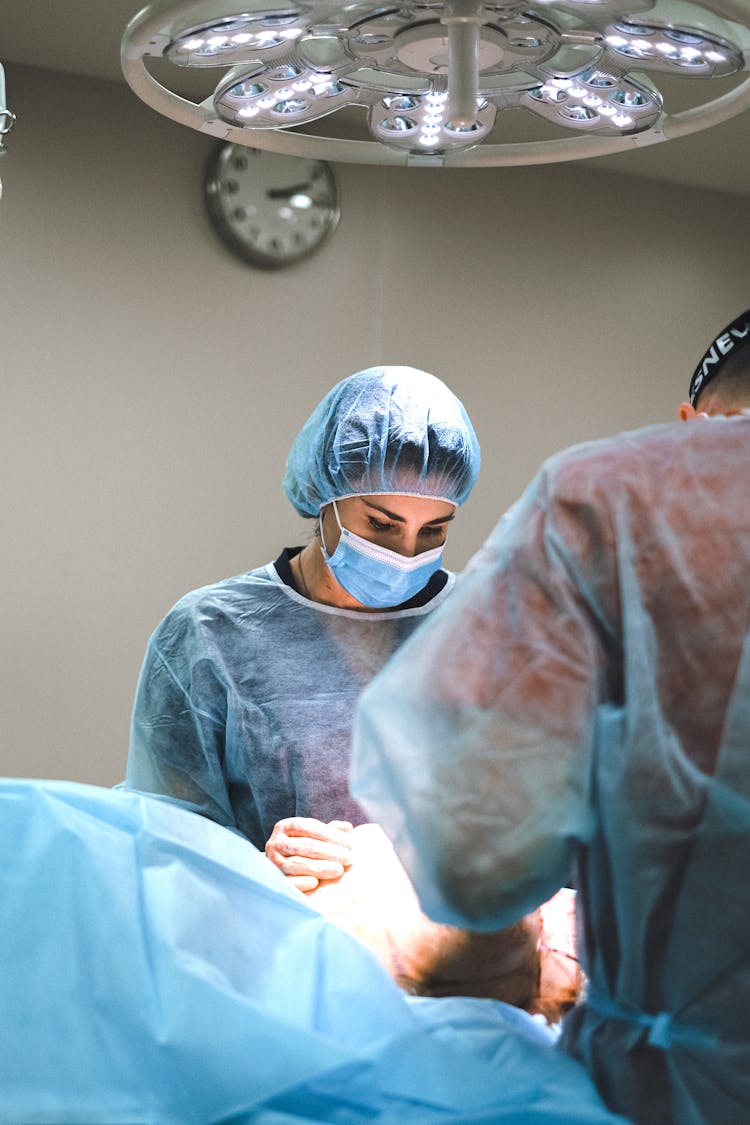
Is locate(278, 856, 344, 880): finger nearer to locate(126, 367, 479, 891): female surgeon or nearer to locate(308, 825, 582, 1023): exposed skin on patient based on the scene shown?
locate(308, 825, 582, 1023): exposed skin on patient

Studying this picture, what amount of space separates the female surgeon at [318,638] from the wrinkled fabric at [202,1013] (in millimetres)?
844

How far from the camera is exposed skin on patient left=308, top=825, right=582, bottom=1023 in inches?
49.6

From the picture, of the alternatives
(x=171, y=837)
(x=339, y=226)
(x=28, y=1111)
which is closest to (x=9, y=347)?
(x=339, y=226)

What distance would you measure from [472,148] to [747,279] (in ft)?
10.4

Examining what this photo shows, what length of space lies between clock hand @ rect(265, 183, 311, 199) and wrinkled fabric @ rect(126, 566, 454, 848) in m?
1.83

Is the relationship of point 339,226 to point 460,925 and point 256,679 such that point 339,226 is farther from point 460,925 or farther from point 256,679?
point 460,925

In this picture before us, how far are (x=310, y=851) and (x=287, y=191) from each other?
2556 millimetres

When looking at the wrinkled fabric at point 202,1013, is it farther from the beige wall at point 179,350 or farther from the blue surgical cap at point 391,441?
the beige wall at point 179,350

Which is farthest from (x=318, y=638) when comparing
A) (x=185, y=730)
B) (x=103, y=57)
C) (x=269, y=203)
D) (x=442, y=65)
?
(x=103, y=57)

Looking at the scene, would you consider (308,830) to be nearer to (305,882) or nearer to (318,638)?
(305,882)

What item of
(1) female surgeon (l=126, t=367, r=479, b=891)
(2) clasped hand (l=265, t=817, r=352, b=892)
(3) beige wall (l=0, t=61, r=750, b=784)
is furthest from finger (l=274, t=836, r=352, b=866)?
(3) beige wall (l=0, t=61, r=750, b=784)

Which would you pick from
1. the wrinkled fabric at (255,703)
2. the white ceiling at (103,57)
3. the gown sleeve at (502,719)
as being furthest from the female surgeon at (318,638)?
the white ceiling at (103,57)

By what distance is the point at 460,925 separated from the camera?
100cm

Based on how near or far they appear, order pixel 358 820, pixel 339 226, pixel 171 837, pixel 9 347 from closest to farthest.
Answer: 1. pixel 171 837
2. pixel 358 820
3. pixel 9 347
4. pixel 339 226
